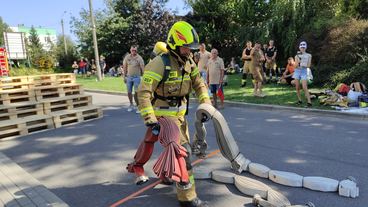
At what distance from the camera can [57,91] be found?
944cm

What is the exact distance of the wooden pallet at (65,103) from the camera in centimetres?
888

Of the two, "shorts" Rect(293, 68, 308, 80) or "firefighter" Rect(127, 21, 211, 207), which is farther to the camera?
"shorts" Rect(293, 68, 308, 80)

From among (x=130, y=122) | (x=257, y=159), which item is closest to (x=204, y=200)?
(x=257, y=159)

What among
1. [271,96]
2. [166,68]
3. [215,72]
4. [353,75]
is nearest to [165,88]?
[166,68]

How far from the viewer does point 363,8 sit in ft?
55.2

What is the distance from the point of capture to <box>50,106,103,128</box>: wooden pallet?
8.73 m

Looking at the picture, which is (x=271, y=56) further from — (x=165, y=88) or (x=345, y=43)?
(x=165, y=88)

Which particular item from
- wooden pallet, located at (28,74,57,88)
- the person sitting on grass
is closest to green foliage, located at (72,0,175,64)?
the person sitting on grass

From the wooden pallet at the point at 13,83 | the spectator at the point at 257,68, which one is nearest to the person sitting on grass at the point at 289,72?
the spectator at the point at 257,68

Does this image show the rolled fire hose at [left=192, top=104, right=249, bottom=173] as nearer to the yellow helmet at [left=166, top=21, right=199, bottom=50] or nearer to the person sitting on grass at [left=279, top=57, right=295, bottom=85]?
the yellow helmet at [left=166, top=21, right=199, bottom=50]

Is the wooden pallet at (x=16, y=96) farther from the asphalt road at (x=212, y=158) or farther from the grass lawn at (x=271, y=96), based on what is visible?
the grass lawn at (x=271, y=96)

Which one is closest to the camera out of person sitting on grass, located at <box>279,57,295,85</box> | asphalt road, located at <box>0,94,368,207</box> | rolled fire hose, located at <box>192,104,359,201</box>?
rolled fire hose, located at <box>192,104,359,201</box>

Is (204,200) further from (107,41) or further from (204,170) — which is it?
(107,41)

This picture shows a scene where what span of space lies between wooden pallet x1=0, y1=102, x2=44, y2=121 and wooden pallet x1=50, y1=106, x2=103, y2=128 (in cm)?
43
